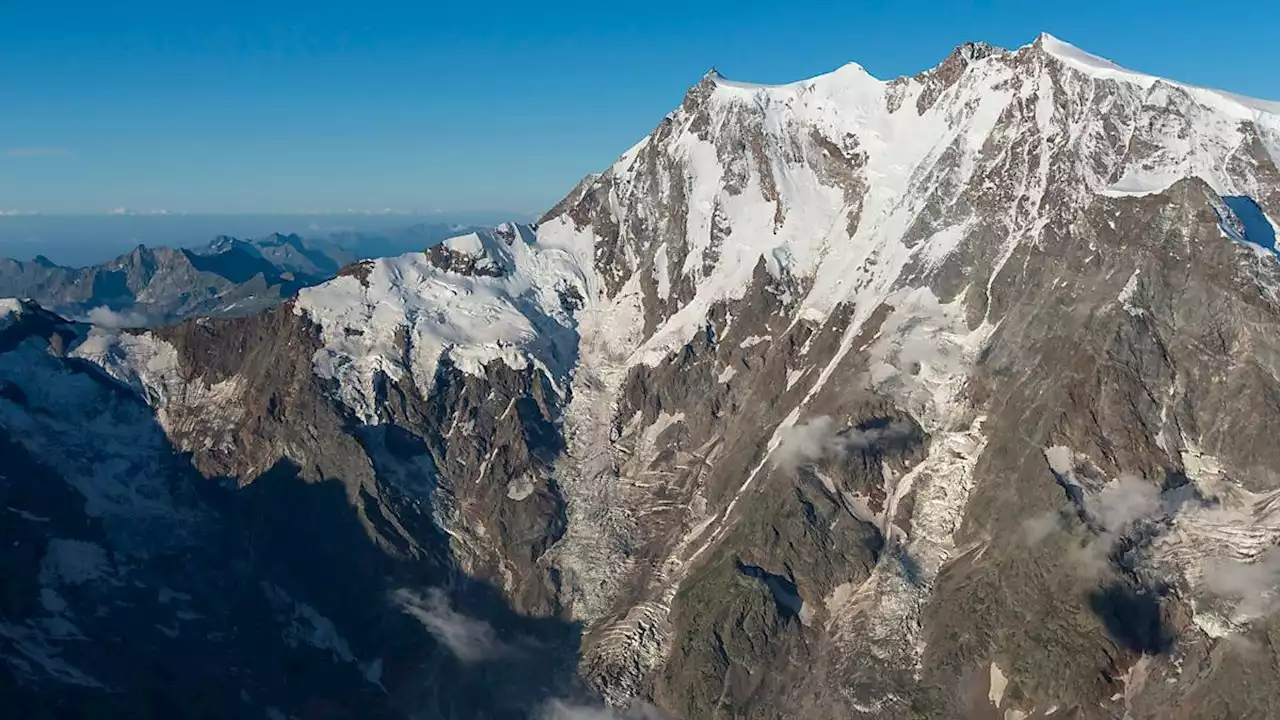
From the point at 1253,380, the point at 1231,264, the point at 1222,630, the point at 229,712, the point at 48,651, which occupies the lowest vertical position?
the point at 229,712

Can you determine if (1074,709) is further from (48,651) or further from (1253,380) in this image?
(48,651)

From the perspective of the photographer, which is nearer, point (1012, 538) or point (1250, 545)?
point (1250, 545)

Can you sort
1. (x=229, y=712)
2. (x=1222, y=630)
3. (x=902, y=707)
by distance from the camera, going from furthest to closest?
(x=229, y=712)
(x=902, y=707)
(x=1222, y=630)

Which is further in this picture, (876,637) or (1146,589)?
(876,637)

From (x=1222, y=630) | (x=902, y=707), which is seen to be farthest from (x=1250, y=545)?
(x=902, y=707)

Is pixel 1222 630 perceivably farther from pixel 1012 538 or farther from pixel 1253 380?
pixel 1253 380

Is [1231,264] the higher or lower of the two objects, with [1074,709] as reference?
higher

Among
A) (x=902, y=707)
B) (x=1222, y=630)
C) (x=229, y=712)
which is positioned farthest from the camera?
(x=229, y=712)

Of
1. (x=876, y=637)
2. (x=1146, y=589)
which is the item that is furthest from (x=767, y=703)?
(x=1146, y=589)

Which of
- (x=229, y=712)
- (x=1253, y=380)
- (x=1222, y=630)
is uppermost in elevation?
(x=1253, y=380)
